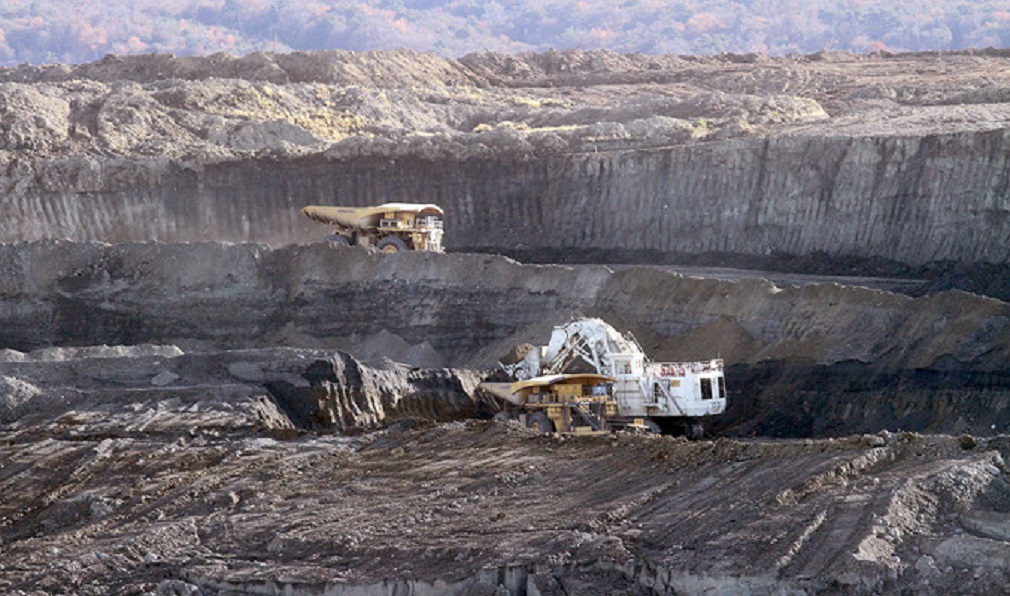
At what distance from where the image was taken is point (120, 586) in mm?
20312

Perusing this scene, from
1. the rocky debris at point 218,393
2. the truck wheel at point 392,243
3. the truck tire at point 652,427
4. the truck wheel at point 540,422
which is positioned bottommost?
the truck tire at point 652,427

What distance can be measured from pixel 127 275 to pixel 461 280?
7.67m

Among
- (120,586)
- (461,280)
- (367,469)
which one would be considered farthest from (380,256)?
(120,586)

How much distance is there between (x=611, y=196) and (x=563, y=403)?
55.9 feet

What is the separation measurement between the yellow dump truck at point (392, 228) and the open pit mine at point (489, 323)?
2.10 ft

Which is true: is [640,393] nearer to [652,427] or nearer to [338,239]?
[652,427]

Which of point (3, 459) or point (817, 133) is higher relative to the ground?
point (817, 133)

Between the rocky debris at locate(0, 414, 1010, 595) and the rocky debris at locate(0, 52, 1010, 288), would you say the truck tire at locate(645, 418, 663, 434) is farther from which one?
the rocky debris at locate(0, 52, 1010, 288)

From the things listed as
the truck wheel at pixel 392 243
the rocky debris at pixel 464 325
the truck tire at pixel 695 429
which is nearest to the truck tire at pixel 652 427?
the truck tire at pixel 695 429

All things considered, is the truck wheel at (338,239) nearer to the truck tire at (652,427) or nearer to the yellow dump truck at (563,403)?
the yellow dump truck at (563,403)

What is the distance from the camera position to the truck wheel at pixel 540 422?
2873 cm

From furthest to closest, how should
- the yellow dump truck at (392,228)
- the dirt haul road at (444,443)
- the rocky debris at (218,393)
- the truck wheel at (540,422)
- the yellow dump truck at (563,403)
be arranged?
the yellow dump truck at (392,228), the yellow dump truck at (563,403), the truck wheel at (540,422), the rocky debris at (218,393), the dirt haul road at (444,443)

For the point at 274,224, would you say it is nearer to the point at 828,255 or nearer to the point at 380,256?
the point at 380,256

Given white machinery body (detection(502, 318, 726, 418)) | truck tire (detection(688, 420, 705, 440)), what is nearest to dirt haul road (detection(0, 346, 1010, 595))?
white machinery body (detection(502, 318, 726, 418))
